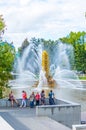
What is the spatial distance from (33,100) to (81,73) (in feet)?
229

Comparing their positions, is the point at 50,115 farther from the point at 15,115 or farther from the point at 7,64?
the point at 7,64

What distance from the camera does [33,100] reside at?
78.4ft

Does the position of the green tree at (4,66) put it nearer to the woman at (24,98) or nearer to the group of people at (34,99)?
the group of people at (34,99)

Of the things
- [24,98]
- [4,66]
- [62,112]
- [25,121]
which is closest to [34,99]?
[24,98]

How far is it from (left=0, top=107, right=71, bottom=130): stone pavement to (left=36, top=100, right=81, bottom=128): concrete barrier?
21.3 inches

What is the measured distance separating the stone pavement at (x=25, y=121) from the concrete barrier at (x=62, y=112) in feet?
1.78

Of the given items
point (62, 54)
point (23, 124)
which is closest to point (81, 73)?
point (62, 54)

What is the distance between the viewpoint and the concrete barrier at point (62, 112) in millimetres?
20797

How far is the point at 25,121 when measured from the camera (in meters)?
19.6

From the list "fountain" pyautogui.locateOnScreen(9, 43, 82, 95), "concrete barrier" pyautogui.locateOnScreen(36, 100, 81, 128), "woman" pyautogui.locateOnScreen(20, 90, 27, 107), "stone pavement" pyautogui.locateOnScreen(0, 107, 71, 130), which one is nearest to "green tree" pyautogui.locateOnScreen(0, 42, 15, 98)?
"woman" pyautogui.locateOnScreen(20, 90, 27, 107)

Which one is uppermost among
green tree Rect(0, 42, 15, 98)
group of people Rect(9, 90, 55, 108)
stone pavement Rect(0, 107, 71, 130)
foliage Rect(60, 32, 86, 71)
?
foliage Rect(60, 32, 86, 71)

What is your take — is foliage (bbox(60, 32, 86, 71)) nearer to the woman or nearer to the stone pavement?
the woman

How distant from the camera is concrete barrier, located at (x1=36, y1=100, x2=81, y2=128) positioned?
68.2 ft

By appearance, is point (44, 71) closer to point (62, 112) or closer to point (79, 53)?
point (62, 112)
